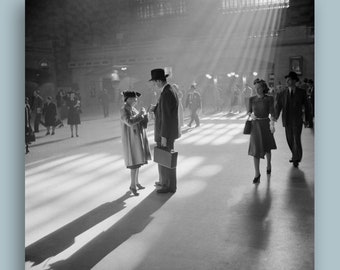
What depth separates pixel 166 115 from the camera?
12.9ft

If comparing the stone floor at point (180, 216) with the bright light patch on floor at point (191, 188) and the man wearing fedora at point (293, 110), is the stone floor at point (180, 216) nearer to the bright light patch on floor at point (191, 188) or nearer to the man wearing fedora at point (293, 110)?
the bright light patch on floor at point (191, 188)

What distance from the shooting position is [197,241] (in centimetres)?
289

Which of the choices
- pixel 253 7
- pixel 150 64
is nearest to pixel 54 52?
pixel 150 64

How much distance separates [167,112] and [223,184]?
1.03 m

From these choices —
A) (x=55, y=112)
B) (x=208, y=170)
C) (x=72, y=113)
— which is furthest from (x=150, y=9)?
(x=208, y=170)

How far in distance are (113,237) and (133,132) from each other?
1.33 m

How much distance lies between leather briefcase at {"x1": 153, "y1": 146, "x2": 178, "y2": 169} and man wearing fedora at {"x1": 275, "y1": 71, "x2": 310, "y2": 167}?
1183 millimetres

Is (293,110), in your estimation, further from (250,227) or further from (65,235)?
(65,235)

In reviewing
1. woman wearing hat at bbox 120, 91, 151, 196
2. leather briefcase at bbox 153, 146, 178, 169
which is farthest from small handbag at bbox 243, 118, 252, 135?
woman wearing hat at bbox 120, 91, 151, 196

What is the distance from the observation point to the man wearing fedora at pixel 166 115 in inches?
154

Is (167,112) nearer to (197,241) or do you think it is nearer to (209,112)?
(197,241)

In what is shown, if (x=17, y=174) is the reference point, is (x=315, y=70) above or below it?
above

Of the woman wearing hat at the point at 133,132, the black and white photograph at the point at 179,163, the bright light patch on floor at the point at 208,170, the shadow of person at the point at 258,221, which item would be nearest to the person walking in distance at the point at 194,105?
the black and white photograph at the point at 179,163

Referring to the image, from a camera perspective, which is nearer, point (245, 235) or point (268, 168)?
point (245, 235)
